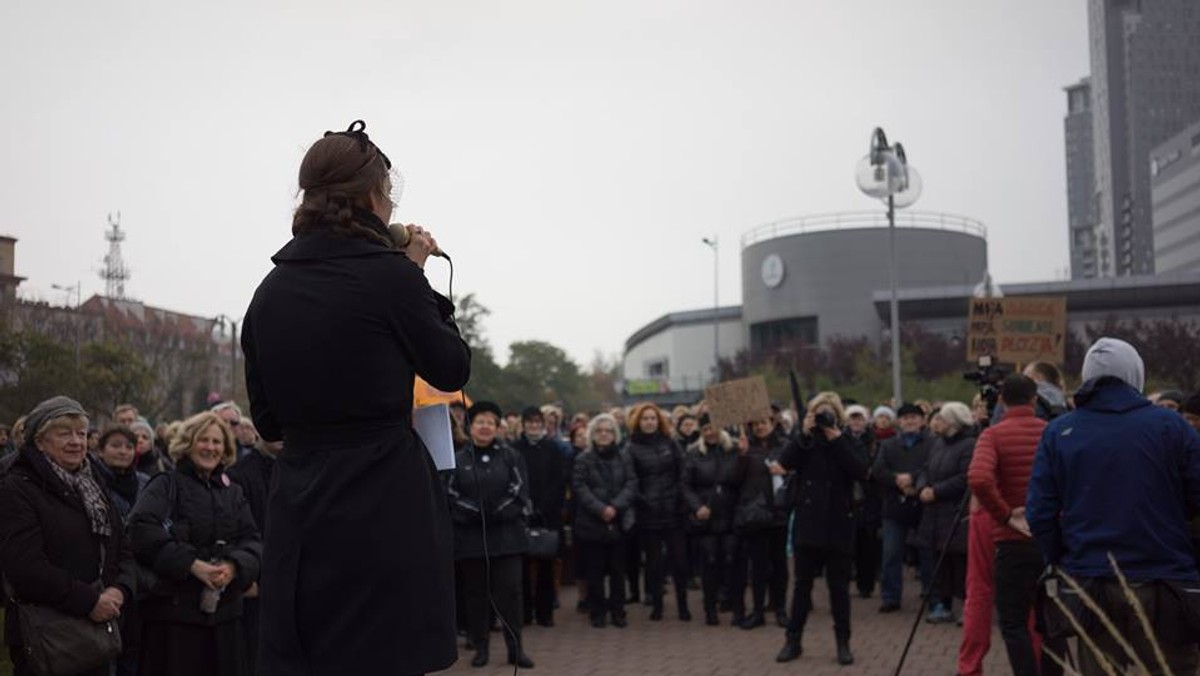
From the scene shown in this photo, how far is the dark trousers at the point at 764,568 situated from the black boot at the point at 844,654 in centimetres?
227

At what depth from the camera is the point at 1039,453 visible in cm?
573

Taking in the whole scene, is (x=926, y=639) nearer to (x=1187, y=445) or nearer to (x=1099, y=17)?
(x=1187, y=445)

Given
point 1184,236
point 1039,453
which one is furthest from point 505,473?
point 1184,236

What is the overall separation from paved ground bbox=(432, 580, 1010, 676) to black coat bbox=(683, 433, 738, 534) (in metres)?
1.03

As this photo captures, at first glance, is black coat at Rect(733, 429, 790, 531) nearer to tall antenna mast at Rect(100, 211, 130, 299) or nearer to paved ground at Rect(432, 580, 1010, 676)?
paved ground at Rect(432, 580, 1010, 676)

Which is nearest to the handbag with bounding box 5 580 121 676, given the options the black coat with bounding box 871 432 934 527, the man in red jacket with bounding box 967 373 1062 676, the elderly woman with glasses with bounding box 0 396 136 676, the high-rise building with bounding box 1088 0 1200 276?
the elderly woman with glasses with bounding box 0 396 136 676

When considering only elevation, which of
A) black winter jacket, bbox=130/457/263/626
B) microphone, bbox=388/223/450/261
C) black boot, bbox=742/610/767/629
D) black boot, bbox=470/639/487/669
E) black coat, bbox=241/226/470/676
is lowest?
black boot, bbox=742/610/767/629

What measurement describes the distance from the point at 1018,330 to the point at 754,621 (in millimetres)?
4080

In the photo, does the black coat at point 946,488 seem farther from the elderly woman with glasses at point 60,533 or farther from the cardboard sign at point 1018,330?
the elderly woman with glasses at point 60,533

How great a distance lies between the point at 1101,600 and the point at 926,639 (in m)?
6.11

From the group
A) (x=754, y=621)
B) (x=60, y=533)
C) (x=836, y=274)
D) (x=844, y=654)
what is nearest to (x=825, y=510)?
(x=844, y=654)

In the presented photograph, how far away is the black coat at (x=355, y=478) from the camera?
9.80 ft

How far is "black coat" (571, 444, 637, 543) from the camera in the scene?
41.4ft

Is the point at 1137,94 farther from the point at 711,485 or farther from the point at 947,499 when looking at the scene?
the point at 711,485
